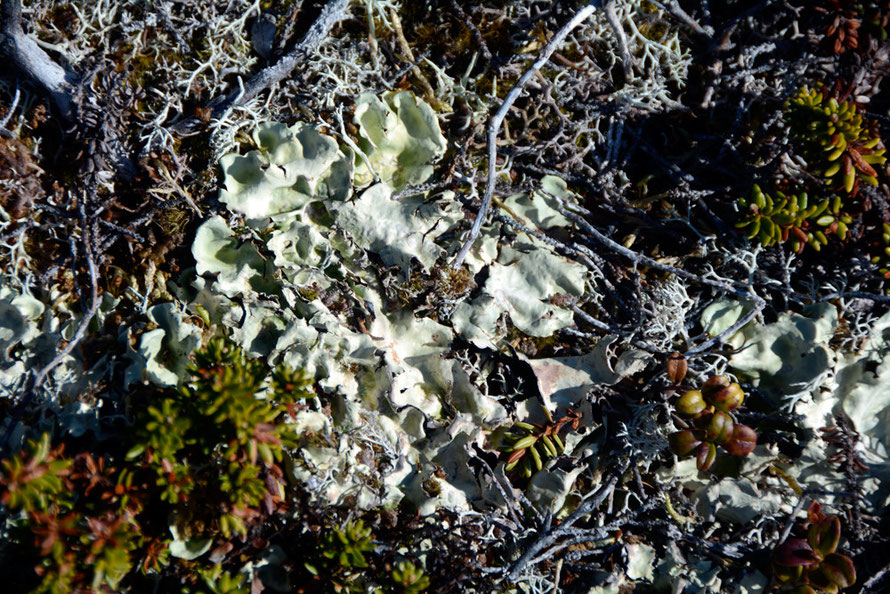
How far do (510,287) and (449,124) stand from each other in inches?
30.2

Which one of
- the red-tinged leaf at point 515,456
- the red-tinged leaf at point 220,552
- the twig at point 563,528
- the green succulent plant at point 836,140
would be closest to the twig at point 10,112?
the red-tinged leaf at point 220,552

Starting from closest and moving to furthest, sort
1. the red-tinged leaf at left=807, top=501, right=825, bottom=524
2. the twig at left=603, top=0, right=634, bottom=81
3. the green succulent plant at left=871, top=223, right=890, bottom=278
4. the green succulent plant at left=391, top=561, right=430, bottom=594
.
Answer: the green succulent plant at left=391, top=561, right=430, bottom=594 < the red-tinged leaf at left=807, top=501, right=825, bottom=524 < the green succulent plant at left=871, top=223, right=890, bottom=278 < the twig at left=603, top=0, right=634, bottom=81

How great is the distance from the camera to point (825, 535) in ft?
7.23

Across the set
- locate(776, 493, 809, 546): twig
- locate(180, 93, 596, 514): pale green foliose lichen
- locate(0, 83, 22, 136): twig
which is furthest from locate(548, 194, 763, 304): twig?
locate(0, 83, 22, 136): twig

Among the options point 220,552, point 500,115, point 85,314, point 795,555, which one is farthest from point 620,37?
point 220,552

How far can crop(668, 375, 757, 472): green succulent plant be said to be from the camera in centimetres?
223

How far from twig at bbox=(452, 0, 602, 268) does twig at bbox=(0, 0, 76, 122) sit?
5.41 ft

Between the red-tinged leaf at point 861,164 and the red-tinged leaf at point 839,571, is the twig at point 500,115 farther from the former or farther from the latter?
the red-tinged leaf at point 839,571

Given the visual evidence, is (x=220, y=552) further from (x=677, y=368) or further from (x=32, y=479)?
(x=677, y=368)

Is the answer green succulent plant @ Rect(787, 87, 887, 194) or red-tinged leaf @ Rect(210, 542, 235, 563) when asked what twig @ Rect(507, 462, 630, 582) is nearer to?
red-tinged leaf @ Rect(210, 542, 235, 563)

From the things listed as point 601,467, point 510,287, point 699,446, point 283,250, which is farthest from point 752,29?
point 283,250

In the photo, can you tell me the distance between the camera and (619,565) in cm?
237

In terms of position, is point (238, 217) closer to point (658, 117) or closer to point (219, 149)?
point (219, 149)

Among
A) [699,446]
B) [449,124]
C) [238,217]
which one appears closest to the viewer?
[699,446]
